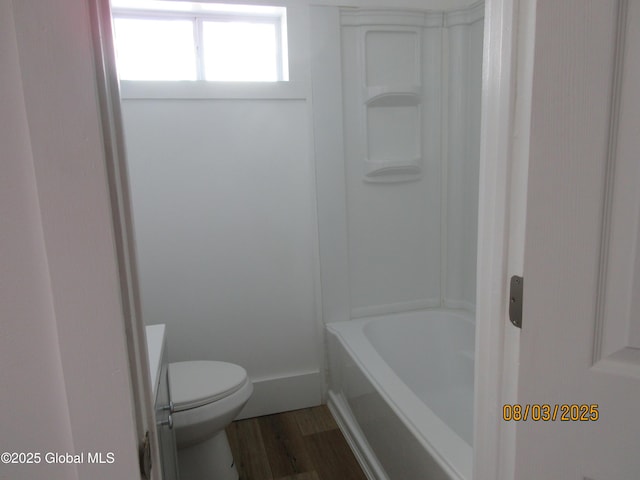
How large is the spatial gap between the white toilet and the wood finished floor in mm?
185

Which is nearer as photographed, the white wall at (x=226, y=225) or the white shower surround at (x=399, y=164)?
the white wall at (x=226, y=225)

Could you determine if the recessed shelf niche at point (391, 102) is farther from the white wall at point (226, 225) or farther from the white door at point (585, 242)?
the white door at point (585, 242)

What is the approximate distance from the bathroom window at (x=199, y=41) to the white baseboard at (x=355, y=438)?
174cm

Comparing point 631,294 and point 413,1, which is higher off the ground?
point 413,1

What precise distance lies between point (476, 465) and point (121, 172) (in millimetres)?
878

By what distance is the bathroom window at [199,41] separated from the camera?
2119 mm

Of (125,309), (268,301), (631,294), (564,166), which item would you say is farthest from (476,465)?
(268,301)

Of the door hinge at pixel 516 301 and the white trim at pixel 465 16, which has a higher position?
the white trim at pixel 465 16

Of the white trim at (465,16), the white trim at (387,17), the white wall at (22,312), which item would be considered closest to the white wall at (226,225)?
the white trim at (387,17)

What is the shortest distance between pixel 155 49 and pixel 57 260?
78.4 inches

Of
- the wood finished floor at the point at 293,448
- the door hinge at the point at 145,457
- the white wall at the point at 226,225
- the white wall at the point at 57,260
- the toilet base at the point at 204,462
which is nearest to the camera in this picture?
the white wall at the point at 57,260

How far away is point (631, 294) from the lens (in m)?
0.63

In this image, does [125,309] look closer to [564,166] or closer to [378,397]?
[564,166]

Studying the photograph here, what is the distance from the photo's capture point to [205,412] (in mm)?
1674
